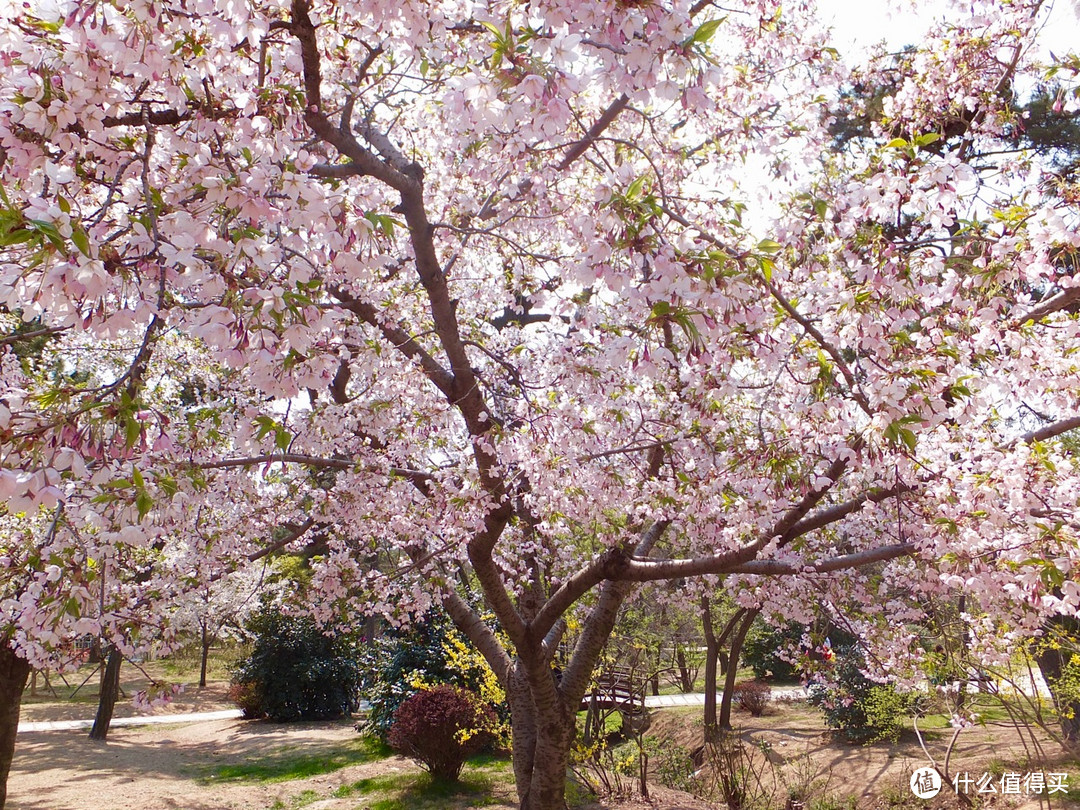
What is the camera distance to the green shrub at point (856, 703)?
10891 millimetres

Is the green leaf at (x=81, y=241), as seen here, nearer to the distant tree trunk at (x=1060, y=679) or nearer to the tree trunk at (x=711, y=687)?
the distant tree trunk at (x=1060, y=679)

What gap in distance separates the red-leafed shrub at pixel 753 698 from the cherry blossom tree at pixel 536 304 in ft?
26.5

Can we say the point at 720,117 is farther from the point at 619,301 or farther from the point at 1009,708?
the point at 1009,708

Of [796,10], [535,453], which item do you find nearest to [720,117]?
[796,10]

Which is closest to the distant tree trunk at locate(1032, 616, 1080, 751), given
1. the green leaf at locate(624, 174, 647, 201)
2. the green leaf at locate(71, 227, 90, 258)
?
the green leaf at locate(624, 174, 647, 201)

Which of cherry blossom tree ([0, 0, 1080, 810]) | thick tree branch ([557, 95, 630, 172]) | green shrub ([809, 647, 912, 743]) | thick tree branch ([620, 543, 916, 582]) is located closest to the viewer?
cherry blossom tree ([0, 0, 1080, 810])

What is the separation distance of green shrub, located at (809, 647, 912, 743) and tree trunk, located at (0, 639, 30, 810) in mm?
10791

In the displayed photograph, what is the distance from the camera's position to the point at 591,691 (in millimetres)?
9797

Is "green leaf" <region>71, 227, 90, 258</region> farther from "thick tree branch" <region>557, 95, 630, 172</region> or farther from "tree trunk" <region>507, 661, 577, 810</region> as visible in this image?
"tree trunk" <region>507, 661, 577, 810</region>

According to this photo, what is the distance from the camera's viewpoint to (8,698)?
26.0 ft

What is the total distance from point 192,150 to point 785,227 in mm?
3210


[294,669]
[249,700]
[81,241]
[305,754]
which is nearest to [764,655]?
[294,669]

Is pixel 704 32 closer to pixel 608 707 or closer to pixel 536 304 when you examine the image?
pixel 536 304

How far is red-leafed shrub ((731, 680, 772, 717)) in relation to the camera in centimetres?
1522
